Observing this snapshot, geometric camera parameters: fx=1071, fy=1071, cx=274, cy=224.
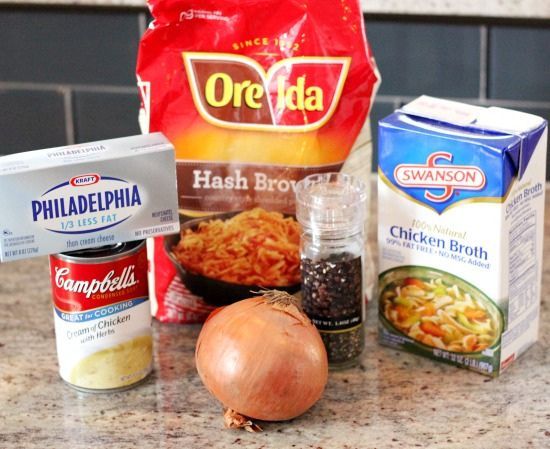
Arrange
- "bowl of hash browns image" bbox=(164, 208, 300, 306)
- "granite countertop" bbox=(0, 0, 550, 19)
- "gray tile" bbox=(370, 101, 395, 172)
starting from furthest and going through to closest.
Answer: "gray tile" bbox=(370, 101, 395, 172) < "granite countertop" bbox=(0, 0, 550, 19) < "bowl of hash browns image" bbox=(164, 208, 300, 306)

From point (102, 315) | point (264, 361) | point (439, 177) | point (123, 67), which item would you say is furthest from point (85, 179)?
point (123, 67)

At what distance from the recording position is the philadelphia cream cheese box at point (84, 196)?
43.0 inches

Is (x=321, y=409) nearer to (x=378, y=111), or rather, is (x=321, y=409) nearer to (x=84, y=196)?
(x=84, y=196)

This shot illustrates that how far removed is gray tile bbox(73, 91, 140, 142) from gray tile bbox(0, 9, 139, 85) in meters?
0.03

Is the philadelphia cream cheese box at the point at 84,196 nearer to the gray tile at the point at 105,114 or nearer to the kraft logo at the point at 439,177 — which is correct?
the kraft logo at the point at 439,177

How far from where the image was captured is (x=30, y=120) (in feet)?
6.16

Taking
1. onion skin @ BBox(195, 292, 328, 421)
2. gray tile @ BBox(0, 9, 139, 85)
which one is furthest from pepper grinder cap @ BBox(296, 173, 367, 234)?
gray tile @ BBox(0, 9, 139, 85)

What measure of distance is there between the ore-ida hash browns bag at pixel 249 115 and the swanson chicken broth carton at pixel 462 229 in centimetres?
10

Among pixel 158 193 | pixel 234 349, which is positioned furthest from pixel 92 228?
pixel 234 349

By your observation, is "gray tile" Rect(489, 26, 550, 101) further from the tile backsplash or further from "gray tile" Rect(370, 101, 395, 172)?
"gray tile" Rect(370, 101, 395, 172)

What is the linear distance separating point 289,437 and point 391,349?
0.23 metres

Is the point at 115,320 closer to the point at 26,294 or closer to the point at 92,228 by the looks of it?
the point at 92,228

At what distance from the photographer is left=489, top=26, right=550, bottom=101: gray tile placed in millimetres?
1652

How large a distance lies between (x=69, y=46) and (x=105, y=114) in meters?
0.13
